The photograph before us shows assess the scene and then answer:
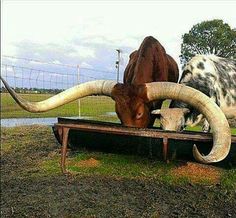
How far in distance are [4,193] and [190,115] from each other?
116 inches

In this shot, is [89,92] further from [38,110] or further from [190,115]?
[190,115]

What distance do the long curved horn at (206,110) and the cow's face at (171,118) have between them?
25 cm

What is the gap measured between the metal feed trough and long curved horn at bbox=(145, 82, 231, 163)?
180mm

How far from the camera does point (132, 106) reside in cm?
596

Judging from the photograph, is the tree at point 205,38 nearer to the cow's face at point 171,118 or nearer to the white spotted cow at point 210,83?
the white spotted cow at point 210,83

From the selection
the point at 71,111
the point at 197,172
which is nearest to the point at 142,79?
the point at 197,172

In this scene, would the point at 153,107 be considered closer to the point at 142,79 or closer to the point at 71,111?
the point at 142,79

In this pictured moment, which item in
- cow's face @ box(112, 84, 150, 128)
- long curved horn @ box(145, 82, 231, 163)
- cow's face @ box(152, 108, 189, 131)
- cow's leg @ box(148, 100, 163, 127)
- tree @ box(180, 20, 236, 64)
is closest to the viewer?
long curved horn @ box(145, 82, 231, 163)

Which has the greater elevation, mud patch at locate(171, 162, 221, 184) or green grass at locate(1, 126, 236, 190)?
mud patch at locate(171, 162, 221, 184)

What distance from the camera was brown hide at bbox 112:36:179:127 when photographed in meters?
5.98

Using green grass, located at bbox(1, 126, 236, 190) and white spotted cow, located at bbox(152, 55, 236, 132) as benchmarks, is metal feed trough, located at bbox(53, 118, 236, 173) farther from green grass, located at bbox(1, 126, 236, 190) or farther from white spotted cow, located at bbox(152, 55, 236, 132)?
white spotted cow, located at bbox(152, 55, 236, 132)

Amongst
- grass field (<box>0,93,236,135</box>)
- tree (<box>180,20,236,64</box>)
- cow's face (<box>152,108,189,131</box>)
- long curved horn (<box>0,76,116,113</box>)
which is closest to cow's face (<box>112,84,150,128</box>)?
cow's face (<box>152,108,189,131</box>)

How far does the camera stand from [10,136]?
41.1 ft

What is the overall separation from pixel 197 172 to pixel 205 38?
35.6 metres
